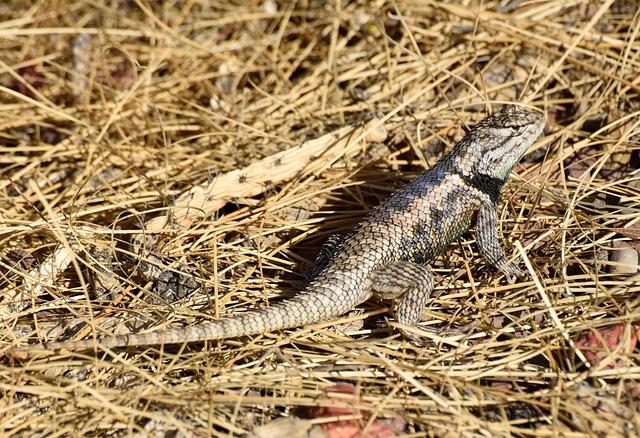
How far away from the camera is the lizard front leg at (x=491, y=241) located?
3.17 metres

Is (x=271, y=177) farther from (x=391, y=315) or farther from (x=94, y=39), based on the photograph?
(x=94, y=39)

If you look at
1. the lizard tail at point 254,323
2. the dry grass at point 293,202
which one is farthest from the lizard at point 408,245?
the dry grass at point 293,202

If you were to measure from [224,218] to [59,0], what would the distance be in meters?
2.73

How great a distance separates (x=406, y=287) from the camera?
2982 millimetres

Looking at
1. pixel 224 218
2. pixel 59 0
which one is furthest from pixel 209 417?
pixel 59 0

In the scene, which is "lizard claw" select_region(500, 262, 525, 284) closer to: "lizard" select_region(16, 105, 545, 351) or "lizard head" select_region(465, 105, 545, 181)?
"lizard" select_region(16, 105, 545, 351)

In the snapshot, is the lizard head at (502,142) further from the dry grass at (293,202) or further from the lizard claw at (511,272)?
the lizard claw at (511,272)

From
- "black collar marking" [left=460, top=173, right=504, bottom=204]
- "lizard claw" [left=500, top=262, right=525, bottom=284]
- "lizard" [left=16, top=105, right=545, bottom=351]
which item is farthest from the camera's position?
"black collar marking" [left=460, top=173, right=504, bottom=204]

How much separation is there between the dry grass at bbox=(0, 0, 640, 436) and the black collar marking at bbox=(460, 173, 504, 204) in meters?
0.20

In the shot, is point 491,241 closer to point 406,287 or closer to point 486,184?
point 486,184

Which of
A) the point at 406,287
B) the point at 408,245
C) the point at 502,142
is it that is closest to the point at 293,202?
the point at 408,245

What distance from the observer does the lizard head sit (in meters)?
3.35

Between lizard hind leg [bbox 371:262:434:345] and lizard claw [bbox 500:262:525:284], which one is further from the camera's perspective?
lizard claw [bbox 500:262:525:284]

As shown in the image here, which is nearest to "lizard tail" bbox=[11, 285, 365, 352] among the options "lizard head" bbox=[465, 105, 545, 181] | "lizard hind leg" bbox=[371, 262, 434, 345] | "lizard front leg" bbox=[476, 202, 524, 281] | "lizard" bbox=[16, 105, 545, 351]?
"lizard" bbox=[16, 105, 545, 351]
